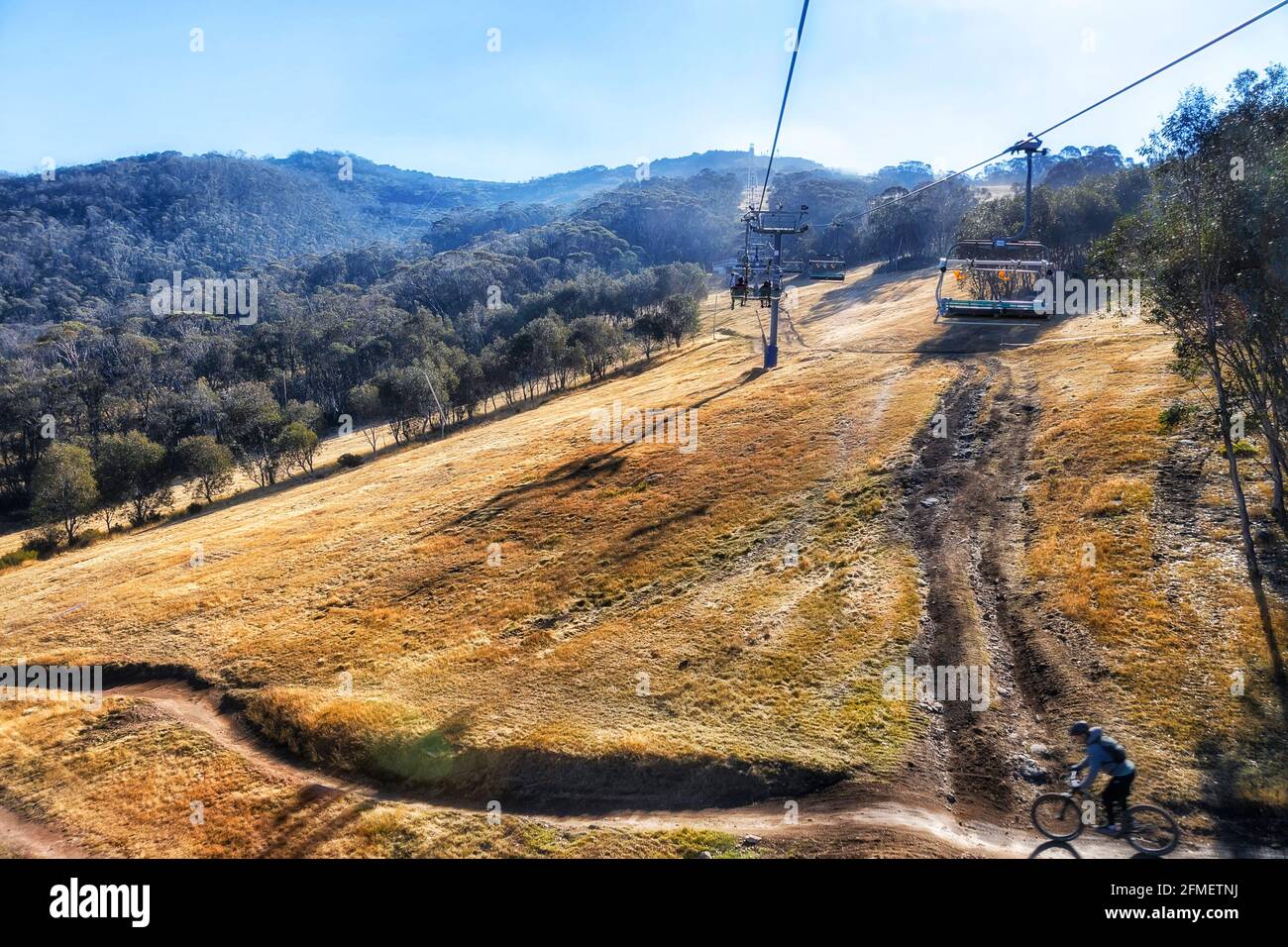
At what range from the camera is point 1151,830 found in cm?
1470

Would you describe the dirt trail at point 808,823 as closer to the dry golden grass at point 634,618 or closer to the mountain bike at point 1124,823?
the mountain bike at point 1124,823

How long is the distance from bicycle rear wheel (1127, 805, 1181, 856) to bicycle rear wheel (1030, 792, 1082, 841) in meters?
1.07

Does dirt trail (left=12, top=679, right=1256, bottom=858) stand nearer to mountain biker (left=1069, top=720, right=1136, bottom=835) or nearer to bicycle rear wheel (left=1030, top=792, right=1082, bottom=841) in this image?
bicycle rear wheel (left=1030, top=792, right=1082, bottom=841)

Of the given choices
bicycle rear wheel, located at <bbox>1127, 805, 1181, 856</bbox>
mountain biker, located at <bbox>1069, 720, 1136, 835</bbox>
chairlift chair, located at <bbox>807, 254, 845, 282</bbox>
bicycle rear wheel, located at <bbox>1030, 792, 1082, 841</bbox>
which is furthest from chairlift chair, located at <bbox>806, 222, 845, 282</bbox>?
bicycle rear wheel, located at <bbox>1127, 805, 1181, 856</bbox>

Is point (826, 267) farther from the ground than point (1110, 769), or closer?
farther from the ground

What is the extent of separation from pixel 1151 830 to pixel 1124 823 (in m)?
0.52

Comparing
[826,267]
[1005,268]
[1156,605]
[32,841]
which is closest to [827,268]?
[826,267]

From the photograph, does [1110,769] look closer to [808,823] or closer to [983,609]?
[808,823]

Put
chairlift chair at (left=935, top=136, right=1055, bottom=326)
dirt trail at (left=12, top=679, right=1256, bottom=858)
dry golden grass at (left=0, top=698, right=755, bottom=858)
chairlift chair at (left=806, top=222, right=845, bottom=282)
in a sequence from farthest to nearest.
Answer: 1. chairlift chair at (left=806, top=222, right=845, bottom=282)
2. chairlift chair at (left=935, top=136, right=1055, bottom=326)
3. dry golden grass at (left=0, top=698, right=755, bottom=858)
4. dirt trail at (left=12, top=679, right=1256, bottom=858)

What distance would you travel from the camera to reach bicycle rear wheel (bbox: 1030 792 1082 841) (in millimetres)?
15406

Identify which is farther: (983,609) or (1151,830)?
(983,609)

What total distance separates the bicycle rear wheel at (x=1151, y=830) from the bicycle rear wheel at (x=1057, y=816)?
1072 millimetres

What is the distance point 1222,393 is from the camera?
23359 mm

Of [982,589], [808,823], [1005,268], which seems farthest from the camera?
[1005,268]
